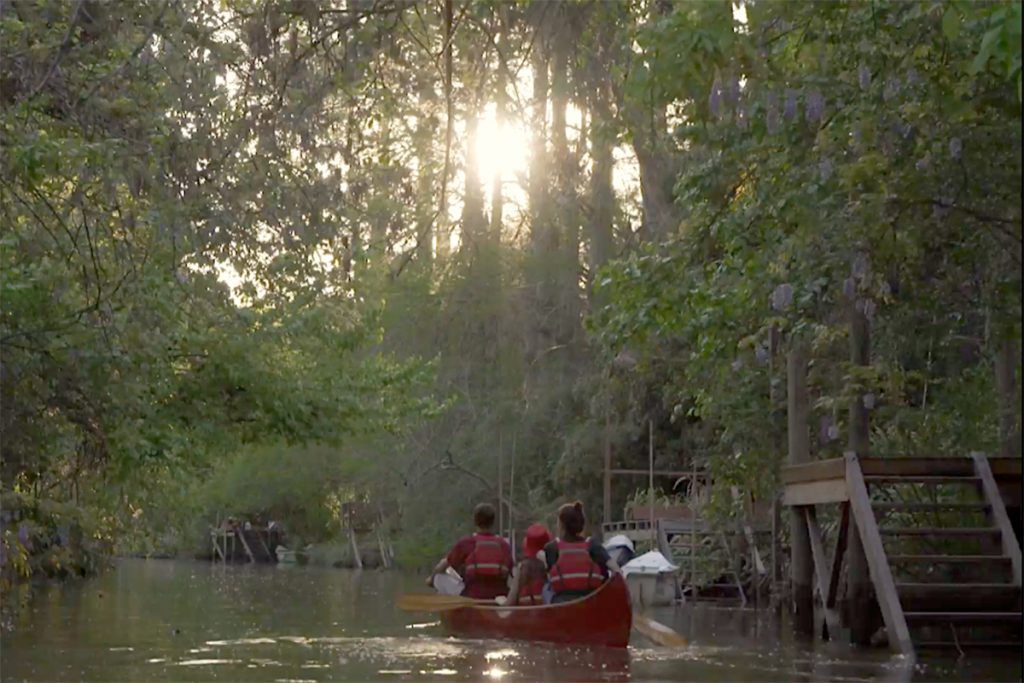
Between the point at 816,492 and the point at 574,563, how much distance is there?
137 inches

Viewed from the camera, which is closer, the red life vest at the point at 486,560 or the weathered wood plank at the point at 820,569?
the weathered wood plank at the point at 820,569

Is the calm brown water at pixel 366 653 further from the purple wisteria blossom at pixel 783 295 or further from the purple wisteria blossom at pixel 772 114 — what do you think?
the purple wisteria blossom at pixel 772 114

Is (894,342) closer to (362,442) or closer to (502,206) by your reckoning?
(502,206)

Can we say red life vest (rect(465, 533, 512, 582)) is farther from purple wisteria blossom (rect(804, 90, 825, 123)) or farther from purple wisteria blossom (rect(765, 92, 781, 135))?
purple wisteria blossom (rect(765, 92, 781, 135))

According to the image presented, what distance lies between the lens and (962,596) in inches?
734

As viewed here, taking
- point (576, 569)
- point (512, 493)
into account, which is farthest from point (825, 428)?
point (512, 493)

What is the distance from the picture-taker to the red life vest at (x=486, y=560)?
22.4 meters

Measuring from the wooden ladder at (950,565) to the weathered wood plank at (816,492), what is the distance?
371 millimetres

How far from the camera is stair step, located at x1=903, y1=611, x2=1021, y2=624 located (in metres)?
18.4

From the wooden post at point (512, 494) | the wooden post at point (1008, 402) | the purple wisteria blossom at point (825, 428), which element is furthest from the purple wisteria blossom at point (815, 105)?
the wooden post at point (512, 494)

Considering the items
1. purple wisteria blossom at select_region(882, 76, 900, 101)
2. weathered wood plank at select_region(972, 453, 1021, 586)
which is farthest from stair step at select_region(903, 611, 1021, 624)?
purple wisteria blossom at select_region(882, 76, 900, 101)

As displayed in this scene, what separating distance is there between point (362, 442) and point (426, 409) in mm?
21669

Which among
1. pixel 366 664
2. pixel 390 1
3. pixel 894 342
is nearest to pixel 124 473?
pixel 366 664

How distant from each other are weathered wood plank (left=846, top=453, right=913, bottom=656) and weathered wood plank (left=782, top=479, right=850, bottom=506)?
397mm
